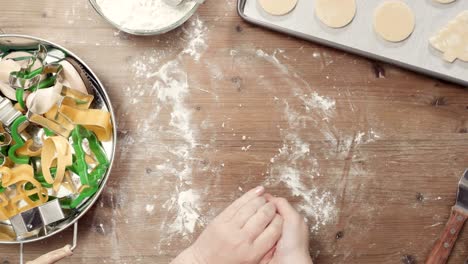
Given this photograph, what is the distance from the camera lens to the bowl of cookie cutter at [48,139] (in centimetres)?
96

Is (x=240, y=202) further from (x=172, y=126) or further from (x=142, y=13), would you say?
(x=142, y=13)

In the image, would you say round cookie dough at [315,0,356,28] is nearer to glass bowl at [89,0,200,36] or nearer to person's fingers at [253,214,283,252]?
glass bowl at [89,0,200,36]

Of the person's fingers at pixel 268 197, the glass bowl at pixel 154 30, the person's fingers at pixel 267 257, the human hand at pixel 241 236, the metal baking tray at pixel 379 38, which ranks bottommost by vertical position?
the person's fingers at pixel 267 257

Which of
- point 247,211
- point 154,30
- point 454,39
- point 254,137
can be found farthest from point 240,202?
point 454,39

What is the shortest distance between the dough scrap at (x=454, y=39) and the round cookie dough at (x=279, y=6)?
11.4 inches

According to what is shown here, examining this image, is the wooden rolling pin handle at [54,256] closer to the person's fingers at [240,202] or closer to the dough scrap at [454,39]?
the person's fingers at [240,202]

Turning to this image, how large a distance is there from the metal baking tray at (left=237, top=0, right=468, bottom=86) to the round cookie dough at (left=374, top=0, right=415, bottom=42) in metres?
0.01

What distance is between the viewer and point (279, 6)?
1.02 metres

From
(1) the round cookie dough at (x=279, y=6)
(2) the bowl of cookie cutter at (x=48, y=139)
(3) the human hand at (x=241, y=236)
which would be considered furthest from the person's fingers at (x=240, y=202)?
(1) the round cookie dough at (x=279, y=6)

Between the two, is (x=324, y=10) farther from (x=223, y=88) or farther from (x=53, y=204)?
(x=53, y=204)

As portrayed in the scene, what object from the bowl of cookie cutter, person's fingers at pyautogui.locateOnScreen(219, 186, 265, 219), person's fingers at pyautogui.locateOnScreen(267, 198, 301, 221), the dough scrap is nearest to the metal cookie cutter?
the bowl of cookie cutter

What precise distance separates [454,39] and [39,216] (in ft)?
2.93

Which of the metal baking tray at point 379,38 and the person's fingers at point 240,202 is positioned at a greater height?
the metal baking tray at point 379,38

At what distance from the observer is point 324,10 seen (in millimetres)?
1014
